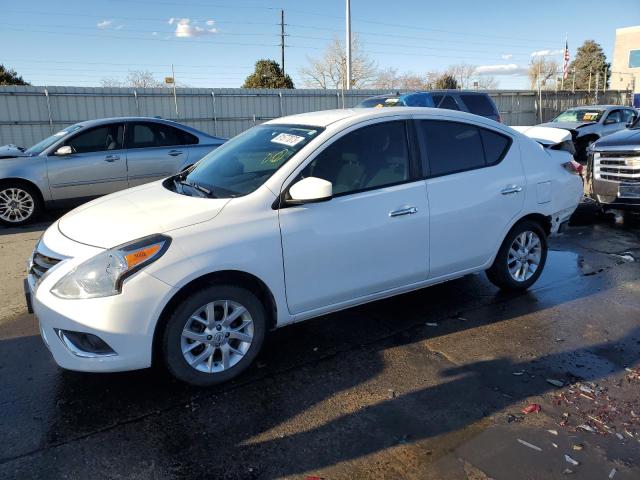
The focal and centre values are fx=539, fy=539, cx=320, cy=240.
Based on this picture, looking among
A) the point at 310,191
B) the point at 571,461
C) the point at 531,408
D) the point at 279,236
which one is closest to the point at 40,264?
the point at 279,236

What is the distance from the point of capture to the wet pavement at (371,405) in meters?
2.72

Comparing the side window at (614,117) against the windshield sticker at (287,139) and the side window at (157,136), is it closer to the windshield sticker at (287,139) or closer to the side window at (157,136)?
the side window at (157,136)

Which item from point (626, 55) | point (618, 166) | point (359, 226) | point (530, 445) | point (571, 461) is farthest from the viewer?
point (626, 55)

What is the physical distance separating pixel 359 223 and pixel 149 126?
619 centimetres

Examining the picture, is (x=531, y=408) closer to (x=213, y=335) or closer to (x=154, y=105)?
(x=213, y=335)

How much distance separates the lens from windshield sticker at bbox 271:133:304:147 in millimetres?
3895

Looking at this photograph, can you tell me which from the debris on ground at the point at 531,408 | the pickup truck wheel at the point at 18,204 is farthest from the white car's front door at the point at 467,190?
the pickup truck wheel at the point at 18,204

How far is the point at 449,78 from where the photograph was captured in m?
50.1

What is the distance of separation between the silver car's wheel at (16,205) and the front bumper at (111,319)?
5773 mm

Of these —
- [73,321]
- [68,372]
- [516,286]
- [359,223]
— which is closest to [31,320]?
[68,372]

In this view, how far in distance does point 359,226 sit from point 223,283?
1.03 meters

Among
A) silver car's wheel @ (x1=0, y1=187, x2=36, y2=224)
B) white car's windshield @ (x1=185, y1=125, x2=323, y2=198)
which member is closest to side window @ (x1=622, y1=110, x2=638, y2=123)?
white car's windshield @ (x1=185, y1=125, x2=323, y2=198)

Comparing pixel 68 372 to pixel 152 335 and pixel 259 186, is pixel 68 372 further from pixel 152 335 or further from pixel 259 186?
pixel 259 186

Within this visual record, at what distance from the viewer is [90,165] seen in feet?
27.4
